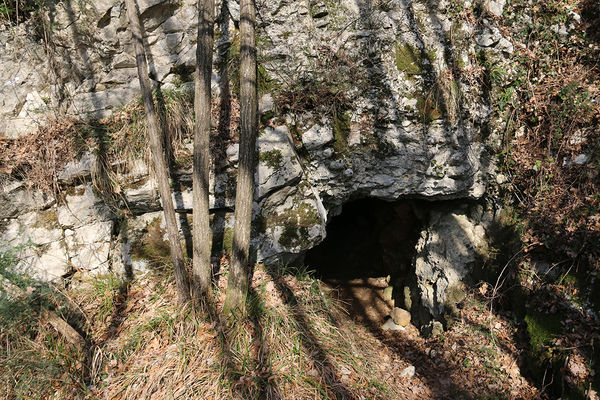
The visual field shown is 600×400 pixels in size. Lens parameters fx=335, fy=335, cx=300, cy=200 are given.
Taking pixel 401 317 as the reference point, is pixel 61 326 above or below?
above

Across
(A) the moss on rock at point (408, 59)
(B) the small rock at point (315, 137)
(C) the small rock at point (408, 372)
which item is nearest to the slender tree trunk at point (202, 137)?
(B) the small rock at point (315, 137)

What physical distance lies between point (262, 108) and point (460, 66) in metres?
2.72

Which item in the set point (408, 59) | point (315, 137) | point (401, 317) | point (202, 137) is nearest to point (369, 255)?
point (401, 317)

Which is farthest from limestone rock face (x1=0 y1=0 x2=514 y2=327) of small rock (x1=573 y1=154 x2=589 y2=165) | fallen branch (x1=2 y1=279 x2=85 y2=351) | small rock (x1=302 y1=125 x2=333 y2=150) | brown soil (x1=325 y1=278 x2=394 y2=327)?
brown soil (x1=325 y1=278 x2=394 y2=327)

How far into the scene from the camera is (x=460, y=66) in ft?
14.8

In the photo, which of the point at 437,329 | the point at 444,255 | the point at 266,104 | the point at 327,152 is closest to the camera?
the point at 266,104

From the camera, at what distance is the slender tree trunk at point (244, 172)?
12.0ft

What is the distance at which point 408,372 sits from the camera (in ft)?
13.5

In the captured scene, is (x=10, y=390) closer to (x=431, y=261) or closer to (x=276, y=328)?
(x=276, y=328)

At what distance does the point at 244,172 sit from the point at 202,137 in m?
0.59

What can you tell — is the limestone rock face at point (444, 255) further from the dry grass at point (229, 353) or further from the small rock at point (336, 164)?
the small rock at point (336, 164)

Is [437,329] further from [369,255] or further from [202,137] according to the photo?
[202,137]

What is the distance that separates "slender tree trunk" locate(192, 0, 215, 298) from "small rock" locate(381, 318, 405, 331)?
329 cm

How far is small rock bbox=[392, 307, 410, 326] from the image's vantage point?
18.0 ft
